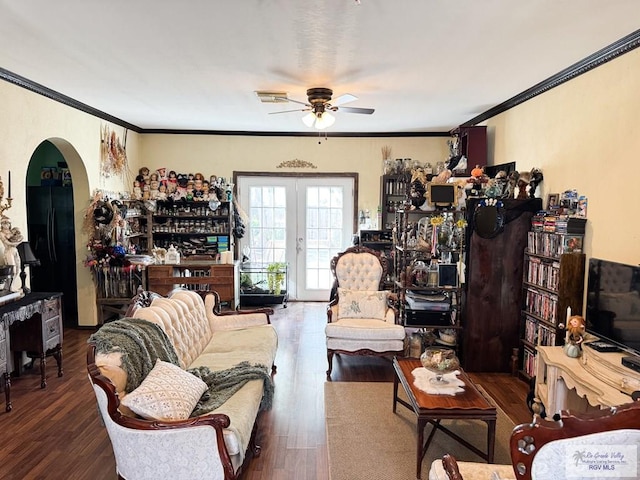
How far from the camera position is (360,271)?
15.7 ft

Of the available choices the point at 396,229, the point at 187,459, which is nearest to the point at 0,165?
the point at 187,459

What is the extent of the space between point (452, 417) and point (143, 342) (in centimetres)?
189

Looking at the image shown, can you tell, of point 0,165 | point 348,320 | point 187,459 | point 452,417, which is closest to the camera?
point 187,459

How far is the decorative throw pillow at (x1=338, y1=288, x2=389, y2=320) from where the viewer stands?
4.43 metres

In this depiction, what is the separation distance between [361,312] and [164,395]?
250 cm

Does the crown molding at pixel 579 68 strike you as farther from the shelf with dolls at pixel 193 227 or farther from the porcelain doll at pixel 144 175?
the porcelain doll at pixel 144 175

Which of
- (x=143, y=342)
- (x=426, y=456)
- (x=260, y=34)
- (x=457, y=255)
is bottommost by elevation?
(x=426, y=456)

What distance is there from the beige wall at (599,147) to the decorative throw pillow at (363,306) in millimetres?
1899

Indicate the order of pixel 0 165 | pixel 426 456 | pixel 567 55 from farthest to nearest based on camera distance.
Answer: pixel 0 165
pixel 567 55
pixel 426 456

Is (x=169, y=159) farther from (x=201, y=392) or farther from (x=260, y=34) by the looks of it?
(x=201, y=392)

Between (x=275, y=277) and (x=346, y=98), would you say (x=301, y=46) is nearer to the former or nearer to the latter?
(x=346, y=98)

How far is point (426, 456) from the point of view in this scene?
280 centimetres

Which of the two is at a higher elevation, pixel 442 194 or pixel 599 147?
pixel 599 147

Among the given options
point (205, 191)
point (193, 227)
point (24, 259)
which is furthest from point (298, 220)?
point (24, 259)
